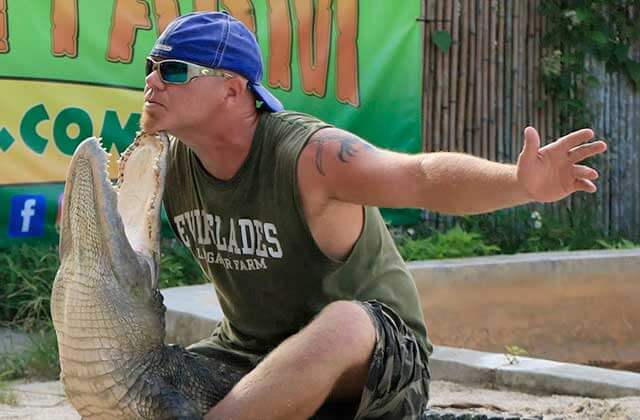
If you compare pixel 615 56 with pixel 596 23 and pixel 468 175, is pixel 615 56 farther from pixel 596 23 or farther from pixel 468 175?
pixel 468 175

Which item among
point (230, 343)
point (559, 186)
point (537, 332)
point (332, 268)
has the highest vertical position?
point (559, 186)

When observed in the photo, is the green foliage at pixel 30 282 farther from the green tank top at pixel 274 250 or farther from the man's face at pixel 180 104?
the man's face at pixel 180 104

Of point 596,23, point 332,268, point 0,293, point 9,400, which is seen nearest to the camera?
point 332,268

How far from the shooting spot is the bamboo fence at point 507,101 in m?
8.37

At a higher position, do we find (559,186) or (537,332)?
(559,186)

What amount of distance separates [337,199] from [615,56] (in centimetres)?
629

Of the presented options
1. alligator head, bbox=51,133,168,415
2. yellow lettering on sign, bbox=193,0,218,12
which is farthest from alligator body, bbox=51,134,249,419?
yellow lettering on sign, bbox=193,0,218,12

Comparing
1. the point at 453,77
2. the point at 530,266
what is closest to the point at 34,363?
the point at 530,266

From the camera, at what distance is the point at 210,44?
3346 millimetres

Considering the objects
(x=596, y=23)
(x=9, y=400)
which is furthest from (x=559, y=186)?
(x=596, y=23)

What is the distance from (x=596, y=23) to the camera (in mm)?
9031

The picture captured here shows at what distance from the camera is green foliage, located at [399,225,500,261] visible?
7.33m

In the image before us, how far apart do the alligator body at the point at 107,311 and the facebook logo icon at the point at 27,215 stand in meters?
3.20

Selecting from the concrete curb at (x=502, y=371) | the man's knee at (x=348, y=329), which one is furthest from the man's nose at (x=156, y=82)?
the concrete curb at (x=502, y=371)
